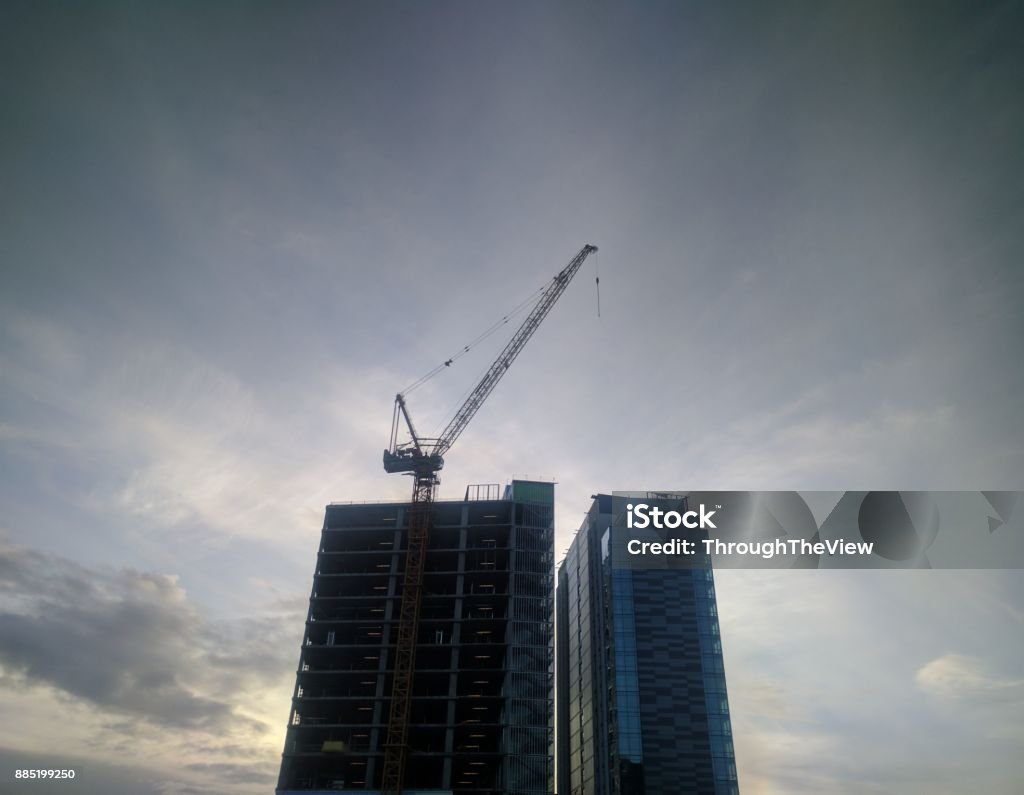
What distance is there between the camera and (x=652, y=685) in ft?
472

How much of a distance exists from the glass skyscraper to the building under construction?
32.1 meters

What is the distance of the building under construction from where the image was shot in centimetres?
11412

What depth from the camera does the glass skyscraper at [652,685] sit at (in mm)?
136875

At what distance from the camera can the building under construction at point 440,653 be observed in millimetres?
114125

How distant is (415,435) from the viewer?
145375 millimetres

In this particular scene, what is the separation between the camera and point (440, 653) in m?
127

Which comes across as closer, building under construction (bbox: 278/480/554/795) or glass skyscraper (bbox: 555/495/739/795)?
building under construction (bbox: 278/480/554/795)

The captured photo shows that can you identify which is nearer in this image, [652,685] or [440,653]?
[440,653]

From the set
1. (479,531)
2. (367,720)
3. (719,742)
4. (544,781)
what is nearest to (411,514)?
(479,531)

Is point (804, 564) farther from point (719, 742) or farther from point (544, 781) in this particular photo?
point (719, 742)

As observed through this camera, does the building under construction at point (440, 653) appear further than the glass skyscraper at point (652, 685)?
No

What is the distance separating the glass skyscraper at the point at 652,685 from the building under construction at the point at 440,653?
32098 millimetres

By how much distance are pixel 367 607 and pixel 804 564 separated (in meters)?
99.0

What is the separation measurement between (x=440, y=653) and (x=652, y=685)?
47.3 metres
